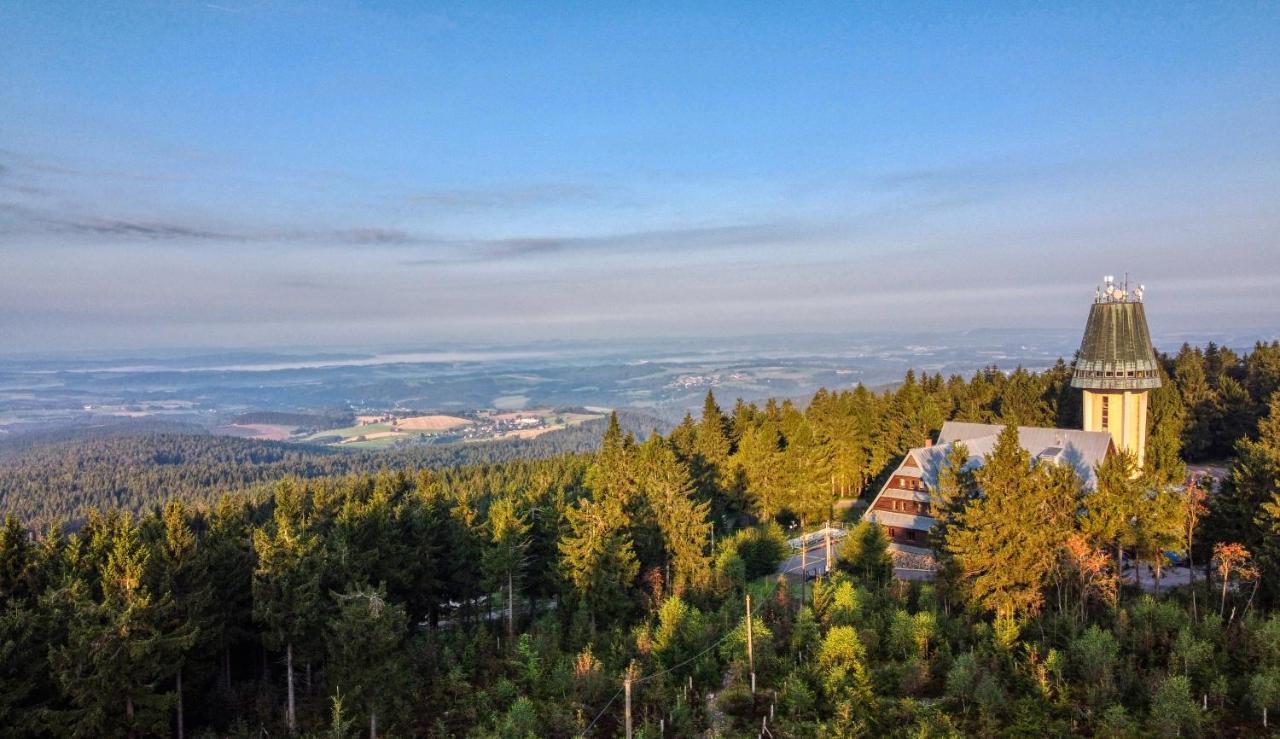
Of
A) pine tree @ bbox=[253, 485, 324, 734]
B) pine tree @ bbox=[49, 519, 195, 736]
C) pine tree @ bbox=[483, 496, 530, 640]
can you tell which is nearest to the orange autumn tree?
pine tree @ bbox=[483, 496, 530, 640]

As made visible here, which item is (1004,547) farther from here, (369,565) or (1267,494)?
(369,565)

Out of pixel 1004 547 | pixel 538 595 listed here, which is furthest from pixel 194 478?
pixel 1004 547

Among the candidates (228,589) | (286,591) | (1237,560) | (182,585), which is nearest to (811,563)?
(1237,560)

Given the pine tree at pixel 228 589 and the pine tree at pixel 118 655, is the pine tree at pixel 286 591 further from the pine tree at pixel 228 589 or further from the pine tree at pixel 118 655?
the pine tree at pixel 228 589

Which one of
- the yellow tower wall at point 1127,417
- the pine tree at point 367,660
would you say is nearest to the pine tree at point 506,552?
the pine tree at point 367,660

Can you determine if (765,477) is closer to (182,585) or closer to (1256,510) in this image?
(1256,510)

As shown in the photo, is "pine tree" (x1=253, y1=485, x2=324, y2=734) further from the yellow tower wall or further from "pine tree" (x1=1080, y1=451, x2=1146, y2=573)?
the yellow tower wall

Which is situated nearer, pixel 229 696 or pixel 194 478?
pixel 229 696

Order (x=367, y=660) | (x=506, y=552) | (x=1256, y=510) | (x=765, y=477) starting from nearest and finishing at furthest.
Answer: (x=367, y=660)
(x=1256, y=510)
(x=506, y=552)
(x=765, y=477)
